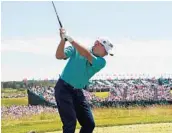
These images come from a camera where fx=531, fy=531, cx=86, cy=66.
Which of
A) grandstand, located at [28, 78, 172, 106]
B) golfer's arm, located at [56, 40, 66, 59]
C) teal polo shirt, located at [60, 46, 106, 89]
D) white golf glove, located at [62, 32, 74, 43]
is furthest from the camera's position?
grandstand, located at [28, 78, 172, 106]

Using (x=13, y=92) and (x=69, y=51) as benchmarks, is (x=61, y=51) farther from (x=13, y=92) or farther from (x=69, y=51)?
(x=13, y=92)

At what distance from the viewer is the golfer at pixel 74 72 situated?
6.11 metres

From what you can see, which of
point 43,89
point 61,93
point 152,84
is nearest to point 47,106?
point 43,89

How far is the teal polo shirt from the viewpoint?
6156mm

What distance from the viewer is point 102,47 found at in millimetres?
6215

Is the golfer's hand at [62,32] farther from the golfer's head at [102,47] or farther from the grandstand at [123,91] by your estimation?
the grandstand at [123,91]

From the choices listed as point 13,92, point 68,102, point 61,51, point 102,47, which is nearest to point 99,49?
point 102,47

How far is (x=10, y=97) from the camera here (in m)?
24.1

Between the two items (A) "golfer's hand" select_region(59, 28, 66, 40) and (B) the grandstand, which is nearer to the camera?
(A) "golfer's hand" select_region(59, 28, 66, 40)

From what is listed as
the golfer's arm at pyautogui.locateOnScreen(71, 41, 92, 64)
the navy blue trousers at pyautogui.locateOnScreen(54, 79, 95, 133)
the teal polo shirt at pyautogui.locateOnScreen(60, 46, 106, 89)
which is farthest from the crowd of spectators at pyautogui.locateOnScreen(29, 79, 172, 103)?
the golfer's arm at pyautogui.locateOnScreen(71, 41, 92, 64)

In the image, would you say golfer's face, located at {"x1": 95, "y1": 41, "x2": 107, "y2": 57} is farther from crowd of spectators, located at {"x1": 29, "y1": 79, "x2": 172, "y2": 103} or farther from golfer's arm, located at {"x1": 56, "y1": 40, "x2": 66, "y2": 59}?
crowd of spectators, located at {"x1": 29, "y1": 79, "x2": 172, "y2": 103}

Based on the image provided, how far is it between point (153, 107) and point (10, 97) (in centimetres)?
712

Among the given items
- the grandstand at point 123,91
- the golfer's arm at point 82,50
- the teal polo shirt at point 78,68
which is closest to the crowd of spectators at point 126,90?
the grandstand at point 123,91

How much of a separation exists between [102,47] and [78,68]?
376 millimetres
